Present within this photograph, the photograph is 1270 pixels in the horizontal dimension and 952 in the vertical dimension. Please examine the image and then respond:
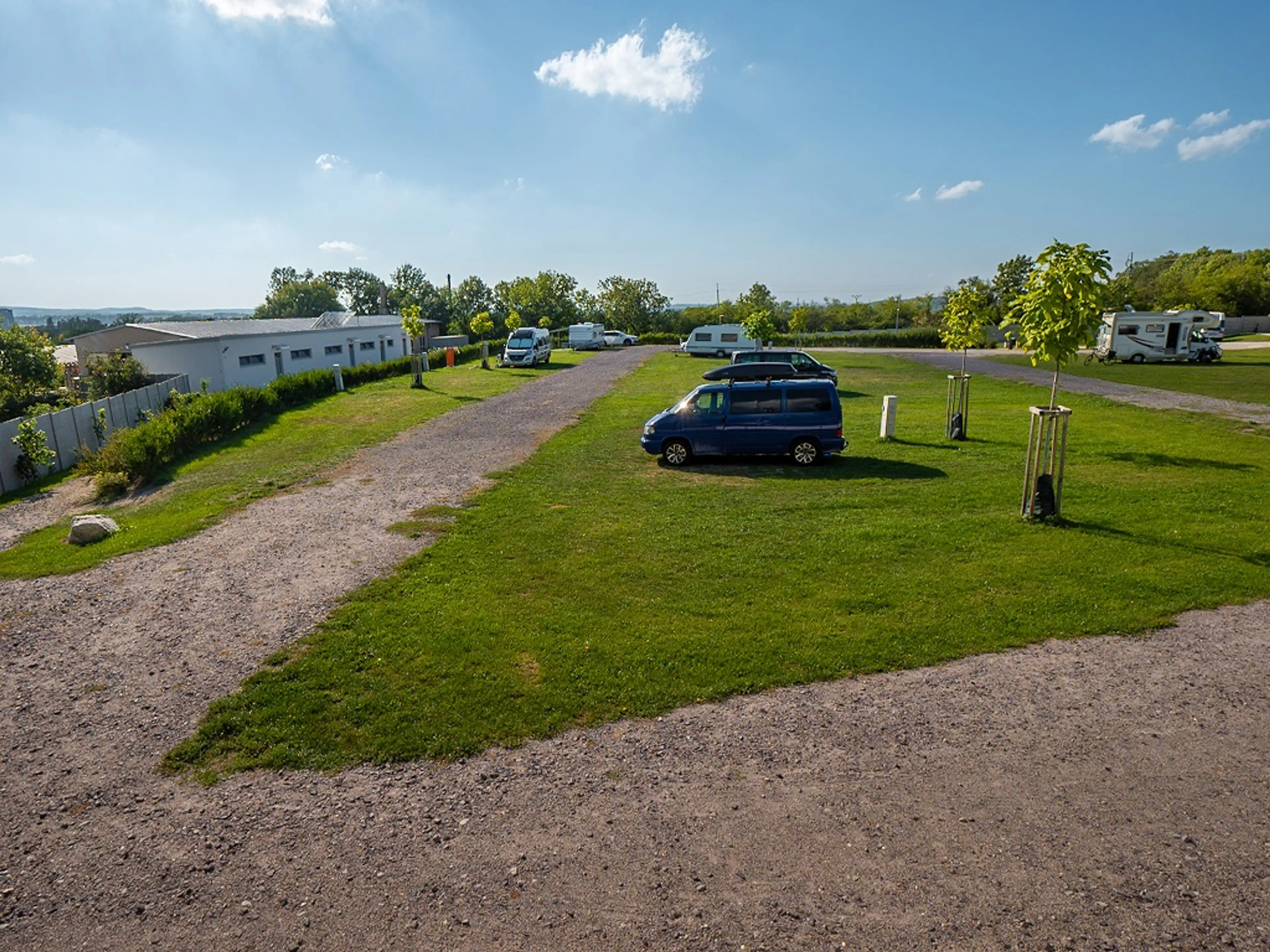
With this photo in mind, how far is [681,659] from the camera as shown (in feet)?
22.9

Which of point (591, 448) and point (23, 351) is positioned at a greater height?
point (23, 351)

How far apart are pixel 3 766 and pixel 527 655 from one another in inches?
168

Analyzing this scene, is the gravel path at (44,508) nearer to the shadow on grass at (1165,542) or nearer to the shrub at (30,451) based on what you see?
the shrub at (30,451)

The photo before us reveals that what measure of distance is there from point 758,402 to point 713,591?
24.7ft

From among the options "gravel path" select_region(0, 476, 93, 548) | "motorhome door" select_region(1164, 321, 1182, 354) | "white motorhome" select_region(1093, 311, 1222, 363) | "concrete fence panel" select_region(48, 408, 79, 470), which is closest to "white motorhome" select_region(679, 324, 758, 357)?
"white motorhome" select_region(1093, 311, 1222, 363)

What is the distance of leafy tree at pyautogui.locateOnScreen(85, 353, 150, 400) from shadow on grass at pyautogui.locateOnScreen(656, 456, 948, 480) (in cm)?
2438

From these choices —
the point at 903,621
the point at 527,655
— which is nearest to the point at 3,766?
the point at 527,655

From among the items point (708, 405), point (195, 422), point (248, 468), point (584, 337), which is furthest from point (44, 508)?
point (584, 337)

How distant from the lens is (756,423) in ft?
50.1

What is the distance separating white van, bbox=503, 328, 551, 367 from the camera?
43.0 m

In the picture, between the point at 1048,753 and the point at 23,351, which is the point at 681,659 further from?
the point at 23,351

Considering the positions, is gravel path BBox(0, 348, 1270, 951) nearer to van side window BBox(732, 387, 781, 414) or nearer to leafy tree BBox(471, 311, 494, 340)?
van side window BBox(732, 387, 781, 414)

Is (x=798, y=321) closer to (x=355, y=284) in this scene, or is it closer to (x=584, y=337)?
(x=584, y=337)

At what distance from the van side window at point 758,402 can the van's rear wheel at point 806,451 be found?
0.81 meters
